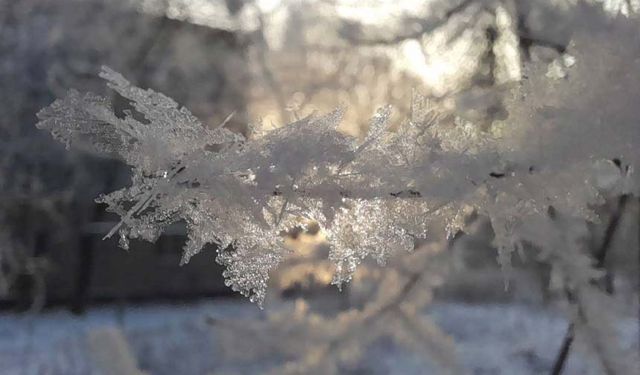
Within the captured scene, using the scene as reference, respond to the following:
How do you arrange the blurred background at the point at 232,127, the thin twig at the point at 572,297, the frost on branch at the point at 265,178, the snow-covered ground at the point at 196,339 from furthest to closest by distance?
the snow-covered ground at the point at 196,339 < the blurred background at the point at 232,127 < the thin twig at the point at 572,297 < the frost on branch at the point at 265,178

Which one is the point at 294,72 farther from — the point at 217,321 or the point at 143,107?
the point at 143,107

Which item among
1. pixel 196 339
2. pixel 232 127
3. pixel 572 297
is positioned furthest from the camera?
pixel 196 339

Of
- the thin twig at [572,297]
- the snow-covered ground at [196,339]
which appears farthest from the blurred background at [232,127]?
the thin twig at [572,297]

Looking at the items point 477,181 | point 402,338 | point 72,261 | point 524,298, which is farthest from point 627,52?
point 72,261

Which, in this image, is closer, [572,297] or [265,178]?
[265,178]

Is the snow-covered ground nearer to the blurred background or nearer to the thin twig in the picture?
the blurred background

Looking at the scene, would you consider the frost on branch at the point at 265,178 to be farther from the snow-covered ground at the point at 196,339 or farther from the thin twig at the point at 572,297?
the snow-covered ground at the point at 196,339

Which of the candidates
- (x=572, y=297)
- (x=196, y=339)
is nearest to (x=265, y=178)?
(x=572, y=297)

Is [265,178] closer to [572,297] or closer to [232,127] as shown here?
[572,297]
